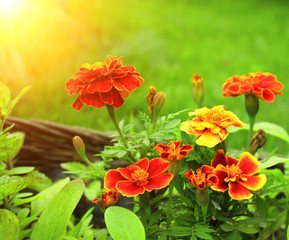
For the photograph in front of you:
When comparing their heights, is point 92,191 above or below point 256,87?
below

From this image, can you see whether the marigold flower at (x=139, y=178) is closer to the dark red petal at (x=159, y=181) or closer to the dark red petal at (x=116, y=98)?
the dark red petal at (x=159, y=181)

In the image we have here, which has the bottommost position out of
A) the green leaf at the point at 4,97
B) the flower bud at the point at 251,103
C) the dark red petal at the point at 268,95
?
the flower bud at the point at 251,103

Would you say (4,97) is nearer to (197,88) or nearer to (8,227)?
(8,227)

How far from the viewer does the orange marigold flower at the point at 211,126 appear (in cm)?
64

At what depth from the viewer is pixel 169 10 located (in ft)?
11.4

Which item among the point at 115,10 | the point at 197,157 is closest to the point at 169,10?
the point at 115,10

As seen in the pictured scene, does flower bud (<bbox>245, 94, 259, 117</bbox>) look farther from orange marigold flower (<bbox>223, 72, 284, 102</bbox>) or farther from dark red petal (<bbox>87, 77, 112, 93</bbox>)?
dark red petal (<bbox>87, 77, 112, 93</bbox>)

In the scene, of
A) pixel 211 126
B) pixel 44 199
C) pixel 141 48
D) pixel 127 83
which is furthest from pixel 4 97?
pixel 141 48

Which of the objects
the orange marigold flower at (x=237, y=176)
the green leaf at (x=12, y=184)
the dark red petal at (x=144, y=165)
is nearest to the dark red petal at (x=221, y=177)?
the orange marigold flower at (x=237, y=176)

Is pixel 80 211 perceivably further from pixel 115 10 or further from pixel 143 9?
pixel 143 9

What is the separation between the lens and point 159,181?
62cm

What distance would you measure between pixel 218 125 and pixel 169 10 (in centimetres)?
297

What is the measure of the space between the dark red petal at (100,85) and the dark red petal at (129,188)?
5.8 inches

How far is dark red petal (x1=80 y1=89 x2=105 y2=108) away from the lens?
664mm
